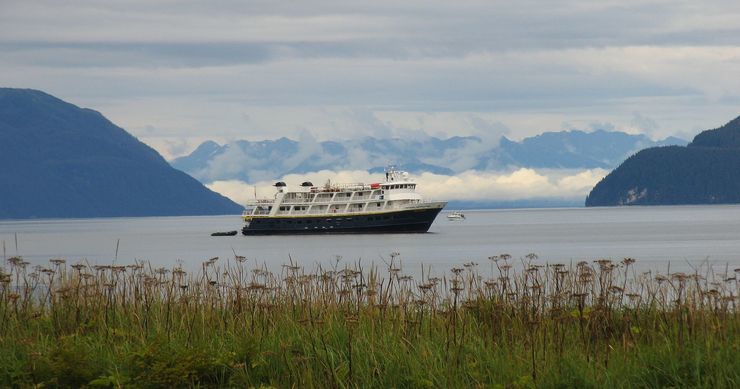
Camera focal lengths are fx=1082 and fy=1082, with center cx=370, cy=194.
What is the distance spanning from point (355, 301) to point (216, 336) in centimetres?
390

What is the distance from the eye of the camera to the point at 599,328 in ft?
48.1

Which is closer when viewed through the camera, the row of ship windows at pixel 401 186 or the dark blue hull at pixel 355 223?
the row of ship windows at pixel 401 186

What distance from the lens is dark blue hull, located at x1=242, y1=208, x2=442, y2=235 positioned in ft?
374

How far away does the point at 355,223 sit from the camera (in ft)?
378

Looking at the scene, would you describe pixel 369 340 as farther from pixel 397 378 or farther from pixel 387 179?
pixel 387 179

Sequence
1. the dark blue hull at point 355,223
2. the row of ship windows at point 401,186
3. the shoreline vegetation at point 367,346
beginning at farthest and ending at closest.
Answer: the dark blue hull at point 355,223 → the row of ship windows at point 401,186 → the shoreline vegetation at point 367,346

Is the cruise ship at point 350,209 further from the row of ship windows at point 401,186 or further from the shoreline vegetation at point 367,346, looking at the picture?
the shoreline vegetation at point 367,346

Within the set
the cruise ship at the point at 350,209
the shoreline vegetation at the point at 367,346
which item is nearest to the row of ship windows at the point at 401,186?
the cruise ship at the point at 350,209

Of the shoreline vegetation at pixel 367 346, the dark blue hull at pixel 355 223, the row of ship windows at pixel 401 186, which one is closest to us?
the shoreline vegetation at pixel 367 346

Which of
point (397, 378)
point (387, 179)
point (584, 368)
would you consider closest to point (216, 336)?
point (397, 378)

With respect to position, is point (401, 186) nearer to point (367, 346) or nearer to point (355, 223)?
point (355, 223)

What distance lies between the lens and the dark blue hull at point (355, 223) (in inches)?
4488

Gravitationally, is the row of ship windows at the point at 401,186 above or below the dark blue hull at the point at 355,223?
above

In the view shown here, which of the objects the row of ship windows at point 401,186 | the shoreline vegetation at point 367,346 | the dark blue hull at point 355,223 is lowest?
the shoreline vegetation at point 367,346
